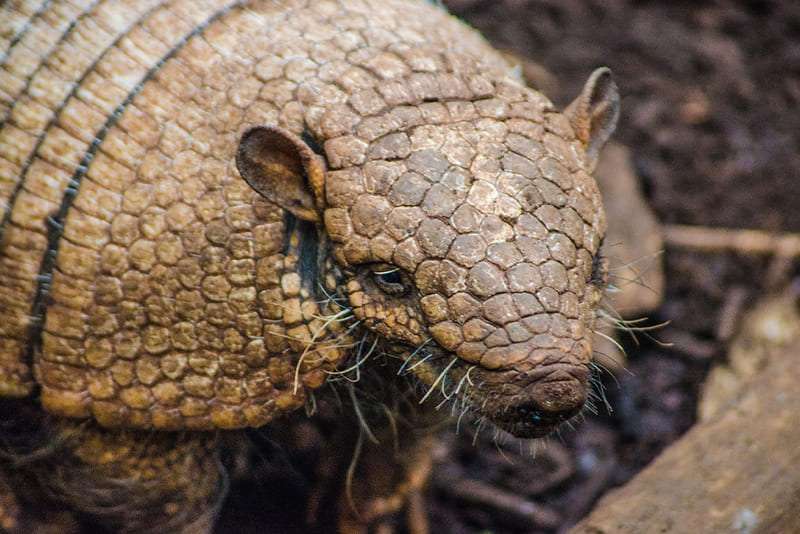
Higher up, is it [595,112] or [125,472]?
[595,112]

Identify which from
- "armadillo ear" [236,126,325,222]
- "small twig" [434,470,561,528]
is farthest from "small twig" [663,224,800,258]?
"armadillo ear" [236,126,325,222]

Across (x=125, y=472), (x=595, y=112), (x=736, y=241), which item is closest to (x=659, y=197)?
(x=736, y=241)

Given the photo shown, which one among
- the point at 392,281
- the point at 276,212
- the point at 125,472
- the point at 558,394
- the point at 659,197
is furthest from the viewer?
the point at 659,197

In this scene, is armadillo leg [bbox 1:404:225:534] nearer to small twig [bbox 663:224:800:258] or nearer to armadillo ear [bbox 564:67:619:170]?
armadillo ear [bbox 564:67:619:170]

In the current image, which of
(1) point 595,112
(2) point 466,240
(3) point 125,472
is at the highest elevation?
(1) point 595,112

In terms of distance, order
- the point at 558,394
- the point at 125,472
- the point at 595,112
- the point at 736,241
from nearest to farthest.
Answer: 1. the point at 558,394
2. the point at 595,112
3. the point at 125,472
4. the point at 736,241

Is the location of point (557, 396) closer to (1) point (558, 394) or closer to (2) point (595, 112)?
(1) point (558, 394)

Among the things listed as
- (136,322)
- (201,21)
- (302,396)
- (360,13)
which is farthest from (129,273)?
(360,13)

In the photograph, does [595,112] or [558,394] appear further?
[595,112]
